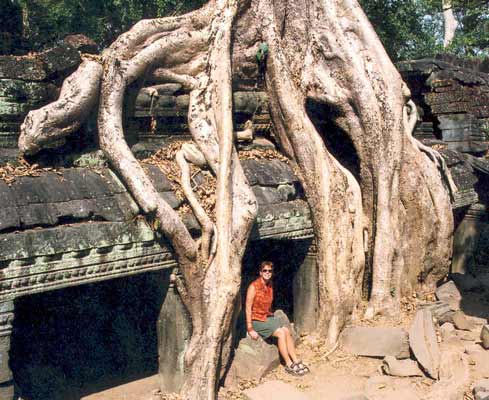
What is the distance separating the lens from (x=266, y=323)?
21.0 ft

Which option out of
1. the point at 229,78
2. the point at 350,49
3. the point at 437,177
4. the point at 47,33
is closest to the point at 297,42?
the point at 350,49

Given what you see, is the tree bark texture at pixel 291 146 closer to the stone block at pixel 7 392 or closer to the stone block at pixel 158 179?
the stone block at pixel 158 179

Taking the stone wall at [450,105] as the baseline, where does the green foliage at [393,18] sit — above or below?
above

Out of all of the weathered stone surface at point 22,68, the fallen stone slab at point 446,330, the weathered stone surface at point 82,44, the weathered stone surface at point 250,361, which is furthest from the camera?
the fallen stone slab at point 446,330

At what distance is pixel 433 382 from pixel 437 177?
2864mm

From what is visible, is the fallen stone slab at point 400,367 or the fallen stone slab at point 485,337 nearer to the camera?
A: the fallen stone slab at point 400,367

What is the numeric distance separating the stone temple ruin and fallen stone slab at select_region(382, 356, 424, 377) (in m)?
1.14

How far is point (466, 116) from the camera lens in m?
9.79

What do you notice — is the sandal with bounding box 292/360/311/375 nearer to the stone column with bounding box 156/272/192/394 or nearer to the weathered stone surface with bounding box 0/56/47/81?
the stone column with bounding box 156/272/192/394

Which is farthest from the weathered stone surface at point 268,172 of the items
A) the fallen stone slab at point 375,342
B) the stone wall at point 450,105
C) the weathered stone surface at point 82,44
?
the stone wall at point 450,105

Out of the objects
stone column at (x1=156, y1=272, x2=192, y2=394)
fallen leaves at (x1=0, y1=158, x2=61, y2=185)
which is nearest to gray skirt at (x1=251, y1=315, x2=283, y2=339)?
stone column at (x1=156, y1=272, x2=192, y2=394)

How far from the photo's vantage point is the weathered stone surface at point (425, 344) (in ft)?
20.2

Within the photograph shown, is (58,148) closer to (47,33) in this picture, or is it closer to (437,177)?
(437,177)

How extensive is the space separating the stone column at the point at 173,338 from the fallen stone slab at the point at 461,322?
11.3 ft
